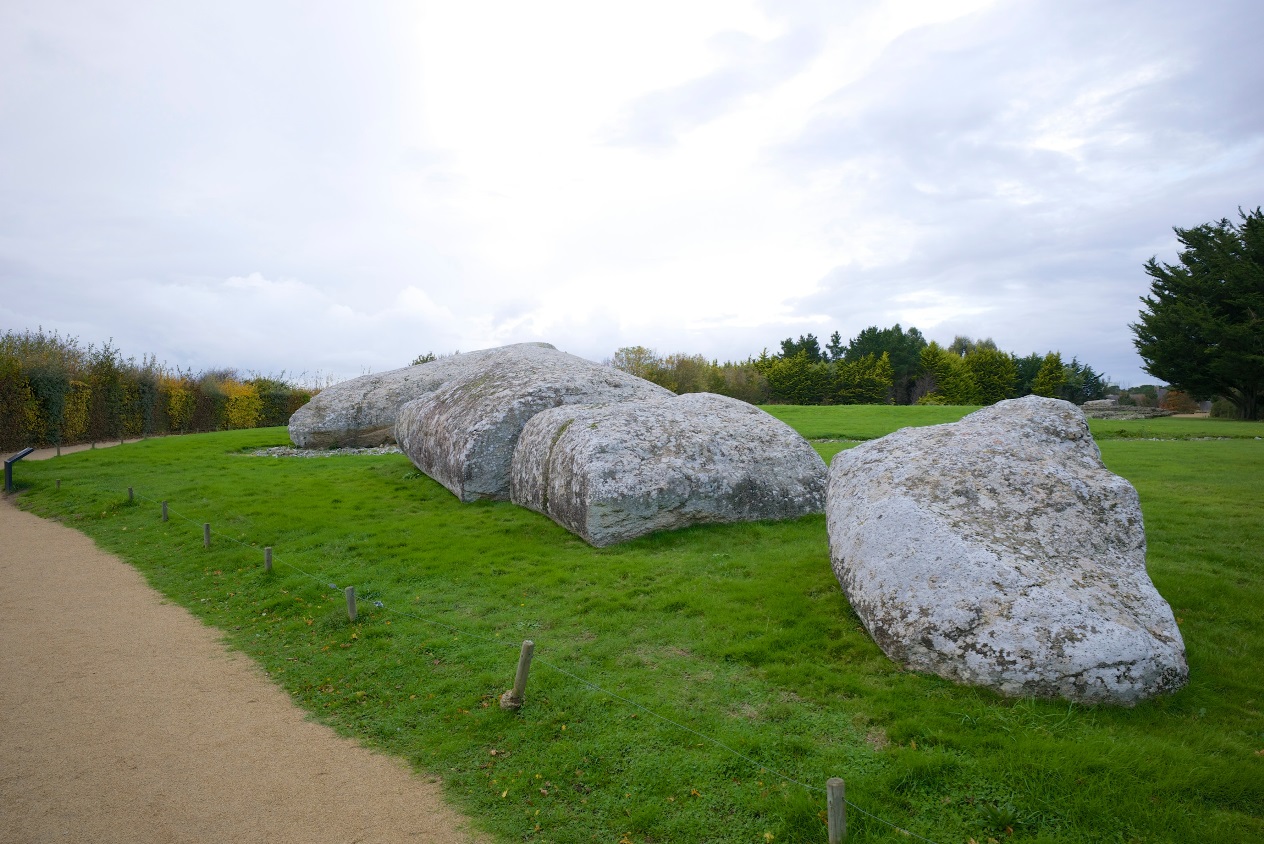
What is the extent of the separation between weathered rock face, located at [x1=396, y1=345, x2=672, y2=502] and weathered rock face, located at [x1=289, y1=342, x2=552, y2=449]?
586 cm

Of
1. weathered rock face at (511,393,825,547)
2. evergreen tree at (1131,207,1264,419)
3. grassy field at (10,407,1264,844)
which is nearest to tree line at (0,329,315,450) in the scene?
grassy field at (10,407,1264,844)

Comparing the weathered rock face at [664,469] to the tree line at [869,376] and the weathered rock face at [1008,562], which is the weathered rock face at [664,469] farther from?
the tree line at [869,376]

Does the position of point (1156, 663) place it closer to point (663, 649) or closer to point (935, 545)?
point (935, 545)

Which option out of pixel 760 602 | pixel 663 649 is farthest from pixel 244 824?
pixel 760 602

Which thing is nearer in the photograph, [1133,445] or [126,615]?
[126,615]

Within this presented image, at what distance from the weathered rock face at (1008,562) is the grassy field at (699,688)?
12.1 inches

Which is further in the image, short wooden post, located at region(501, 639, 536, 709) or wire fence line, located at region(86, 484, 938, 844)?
short wooden post, located at region(501, 639, 536, 709)

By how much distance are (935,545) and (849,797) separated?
2.72 m

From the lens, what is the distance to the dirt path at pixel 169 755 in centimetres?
518

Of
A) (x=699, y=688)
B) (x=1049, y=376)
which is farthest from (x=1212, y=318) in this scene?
(x=699, y=688)

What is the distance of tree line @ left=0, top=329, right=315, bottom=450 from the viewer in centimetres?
2634

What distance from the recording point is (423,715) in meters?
6.58

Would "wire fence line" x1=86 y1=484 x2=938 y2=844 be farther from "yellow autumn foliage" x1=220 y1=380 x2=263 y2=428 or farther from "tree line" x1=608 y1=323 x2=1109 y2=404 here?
"tree line" x1=608 y1=323 x2=1109 y2=404

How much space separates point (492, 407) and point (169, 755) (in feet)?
30.3
